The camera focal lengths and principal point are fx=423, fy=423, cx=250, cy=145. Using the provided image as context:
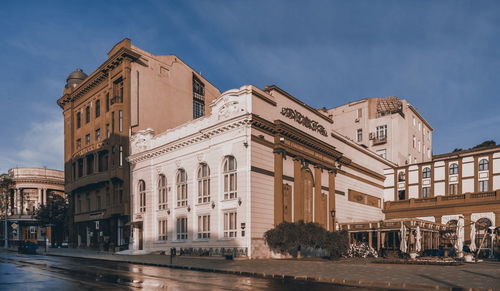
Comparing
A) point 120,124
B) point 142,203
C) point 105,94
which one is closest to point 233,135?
point 142,203

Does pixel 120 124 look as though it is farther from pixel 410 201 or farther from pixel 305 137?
pixel 410 201

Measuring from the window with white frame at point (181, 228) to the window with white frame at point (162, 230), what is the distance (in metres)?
1.98

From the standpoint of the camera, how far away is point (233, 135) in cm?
Result: 3503

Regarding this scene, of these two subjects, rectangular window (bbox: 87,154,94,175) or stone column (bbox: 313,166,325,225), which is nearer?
stone column (bbox: 313,166,325,225)

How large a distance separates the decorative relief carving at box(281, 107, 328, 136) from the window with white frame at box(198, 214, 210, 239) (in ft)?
38.3

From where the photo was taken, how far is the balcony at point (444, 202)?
48094 millimetres

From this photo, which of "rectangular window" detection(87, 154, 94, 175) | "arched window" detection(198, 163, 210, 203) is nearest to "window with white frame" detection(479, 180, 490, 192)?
"arched window" detection(198, 163, 210, 203)

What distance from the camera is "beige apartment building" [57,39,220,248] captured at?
47.7m

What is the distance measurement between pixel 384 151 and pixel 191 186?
115 feet

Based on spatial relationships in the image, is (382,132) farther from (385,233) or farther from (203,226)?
(203,226)

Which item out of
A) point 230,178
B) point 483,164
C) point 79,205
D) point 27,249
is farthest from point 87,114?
point 483,164

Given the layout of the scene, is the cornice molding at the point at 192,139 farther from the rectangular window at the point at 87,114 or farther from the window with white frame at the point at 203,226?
the rectangular window at the point at 87,114

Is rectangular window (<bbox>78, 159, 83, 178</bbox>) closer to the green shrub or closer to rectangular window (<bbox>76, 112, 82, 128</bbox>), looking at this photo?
rectangular window (<bbox>76, 112, 82, 128</bbox>)

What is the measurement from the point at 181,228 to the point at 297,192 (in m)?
11.5
